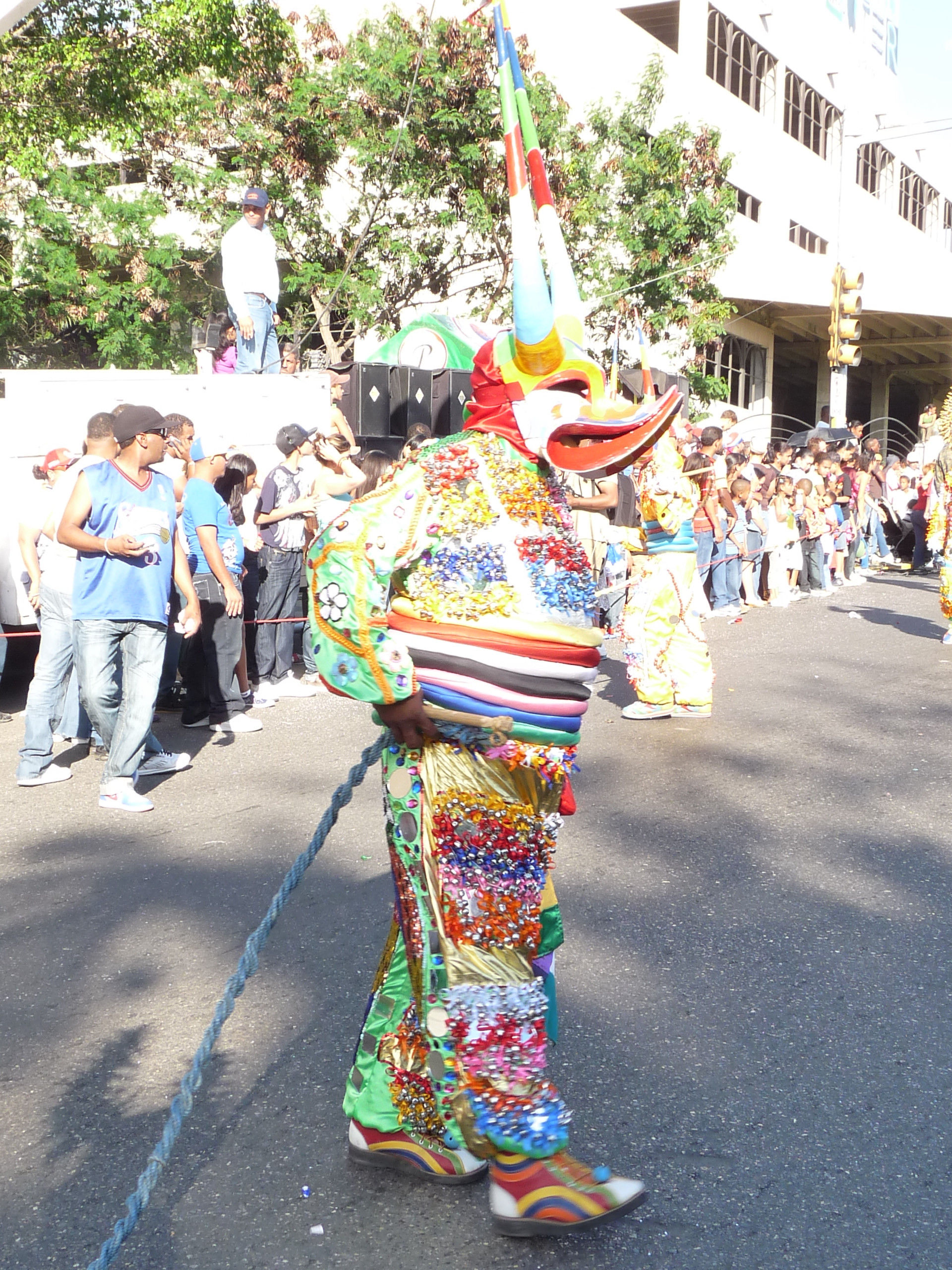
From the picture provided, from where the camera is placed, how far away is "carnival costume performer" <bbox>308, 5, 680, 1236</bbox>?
107 inches

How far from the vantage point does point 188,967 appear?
4301 mm

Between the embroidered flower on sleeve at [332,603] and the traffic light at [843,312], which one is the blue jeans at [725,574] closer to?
the traffic light at [843,312]

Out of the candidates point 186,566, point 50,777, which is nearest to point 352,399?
point 186,566

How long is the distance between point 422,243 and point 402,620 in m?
18.1

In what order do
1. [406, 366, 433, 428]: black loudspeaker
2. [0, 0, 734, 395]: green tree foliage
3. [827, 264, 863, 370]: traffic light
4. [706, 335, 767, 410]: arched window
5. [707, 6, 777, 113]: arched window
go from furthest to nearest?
1. [706, 335, 767, 410]: arched window
2. [707, 6, 777, 113]: arched window
3. [0, 0, 734, 395]: green tree foliage
4. [827, 264, 863, 370]: traffic light
5. [406, 366, 433, 428]: black loudspeaker

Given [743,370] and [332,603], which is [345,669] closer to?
[332,603]

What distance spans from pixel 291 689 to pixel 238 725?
3.56 feet

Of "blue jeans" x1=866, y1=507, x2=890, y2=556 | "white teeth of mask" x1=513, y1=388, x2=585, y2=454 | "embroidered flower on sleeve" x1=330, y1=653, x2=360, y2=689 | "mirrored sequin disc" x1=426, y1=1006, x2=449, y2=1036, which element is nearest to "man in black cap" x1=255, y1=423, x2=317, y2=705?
"white teeth of mask" x1=513, y1=388, x2=585, y2=454

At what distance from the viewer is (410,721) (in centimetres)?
273

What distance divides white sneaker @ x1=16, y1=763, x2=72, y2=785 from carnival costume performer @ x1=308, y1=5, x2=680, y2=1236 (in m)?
4.37

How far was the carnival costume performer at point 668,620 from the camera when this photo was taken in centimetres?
788

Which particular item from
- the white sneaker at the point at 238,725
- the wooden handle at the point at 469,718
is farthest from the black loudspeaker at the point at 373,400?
the wooden handle at the point at 469,718

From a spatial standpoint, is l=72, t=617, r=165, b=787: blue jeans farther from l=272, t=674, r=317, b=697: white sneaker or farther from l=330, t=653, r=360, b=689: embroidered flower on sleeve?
l=330, t=653, r=360, b=689: embroidered flower on sleeve

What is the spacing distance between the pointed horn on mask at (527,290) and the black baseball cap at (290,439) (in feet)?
19.8
